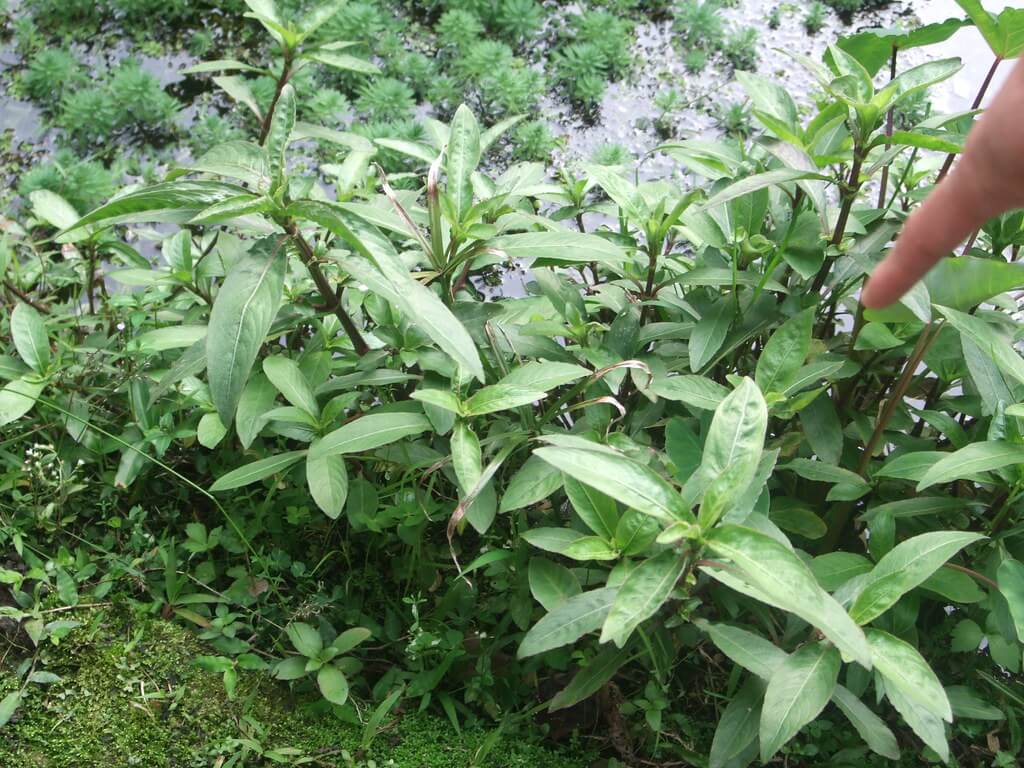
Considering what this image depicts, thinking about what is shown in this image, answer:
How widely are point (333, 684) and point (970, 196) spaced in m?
1.40

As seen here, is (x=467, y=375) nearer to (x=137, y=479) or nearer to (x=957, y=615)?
(x=137, y=479)

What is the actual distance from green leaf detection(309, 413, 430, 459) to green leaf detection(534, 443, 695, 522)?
40 centimetres

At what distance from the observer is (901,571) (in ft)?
Result: 4.35

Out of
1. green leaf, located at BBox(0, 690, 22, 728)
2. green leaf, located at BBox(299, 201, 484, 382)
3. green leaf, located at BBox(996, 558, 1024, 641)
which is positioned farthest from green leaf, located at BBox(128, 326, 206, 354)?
green leaf, located at BBox(996, 558, 1024, 641)

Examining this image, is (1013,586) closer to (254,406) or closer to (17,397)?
(254,406)

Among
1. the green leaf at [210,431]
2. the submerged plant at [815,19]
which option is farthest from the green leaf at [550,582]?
the submerged plant at [815,19]

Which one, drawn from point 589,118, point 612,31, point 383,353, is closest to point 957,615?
point 383,353

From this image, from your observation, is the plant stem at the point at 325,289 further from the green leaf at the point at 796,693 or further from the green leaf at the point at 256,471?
the green leaf at the point at 796,693

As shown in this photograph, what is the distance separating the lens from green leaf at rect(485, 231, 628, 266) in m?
1.57

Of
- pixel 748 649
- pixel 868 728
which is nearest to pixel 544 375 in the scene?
pixel 748 649

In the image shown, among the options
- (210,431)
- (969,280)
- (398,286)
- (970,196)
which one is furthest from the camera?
(210,431)

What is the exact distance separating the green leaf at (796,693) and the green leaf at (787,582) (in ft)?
0.54

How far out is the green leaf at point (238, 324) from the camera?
131 cm

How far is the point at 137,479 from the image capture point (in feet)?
6.56
